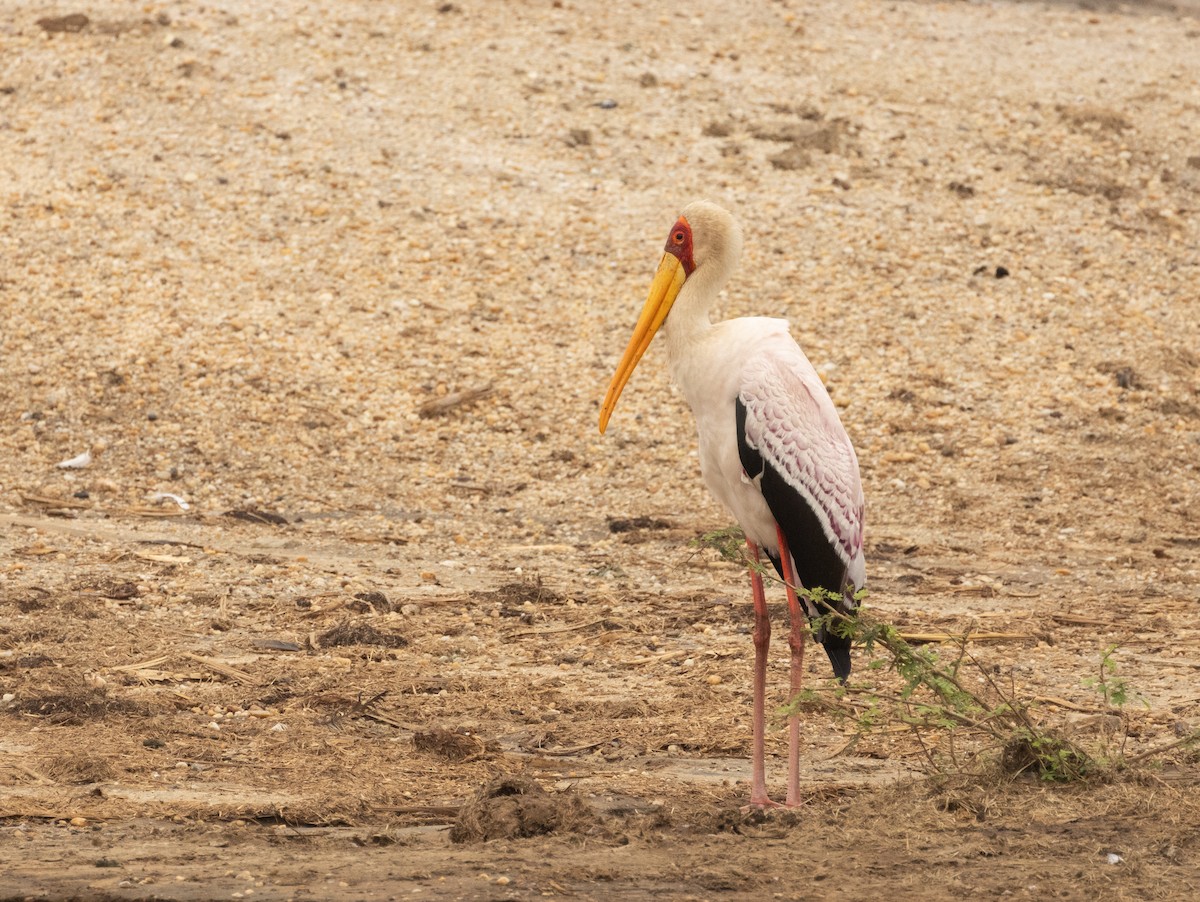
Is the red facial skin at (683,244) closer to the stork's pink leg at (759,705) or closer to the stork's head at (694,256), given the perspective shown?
the stork's head at (694,256)

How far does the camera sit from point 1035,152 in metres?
13.2

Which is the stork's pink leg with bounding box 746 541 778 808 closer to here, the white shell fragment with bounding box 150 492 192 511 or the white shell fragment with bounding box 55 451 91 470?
the white shell fragment with bounding box 150 492 192 511

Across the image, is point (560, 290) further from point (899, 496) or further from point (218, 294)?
point (899, 496)

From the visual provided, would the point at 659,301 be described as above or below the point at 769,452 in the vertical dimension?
above

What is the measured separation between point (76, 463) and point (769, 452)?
5.16 metres

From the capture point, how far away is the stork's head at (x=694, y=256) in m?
5.64

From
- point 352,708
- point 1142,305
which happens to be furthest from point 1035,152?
point 352,708

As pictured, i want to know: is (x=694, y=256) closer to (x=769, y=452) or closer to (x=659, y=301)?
(x=659, y=301)

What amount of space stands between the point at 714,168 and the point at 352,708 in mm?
7630

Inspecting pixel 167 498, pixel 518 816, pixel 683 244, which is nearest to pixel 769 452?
pixel 683 244

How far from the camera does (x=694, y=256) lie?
18.6 feet

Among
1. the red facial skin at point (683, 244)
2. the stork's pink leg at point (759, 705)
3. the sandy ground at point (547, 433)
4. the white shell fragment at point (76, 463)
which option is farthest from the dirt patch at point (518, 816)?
the white shell fragment at point (76, 463)

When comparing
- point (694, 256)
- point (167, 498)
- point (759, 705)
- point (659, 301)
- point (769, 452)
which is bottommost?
point (167, 498)

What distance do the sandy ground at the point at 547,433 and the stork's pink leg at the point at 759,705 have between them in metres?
0.19
